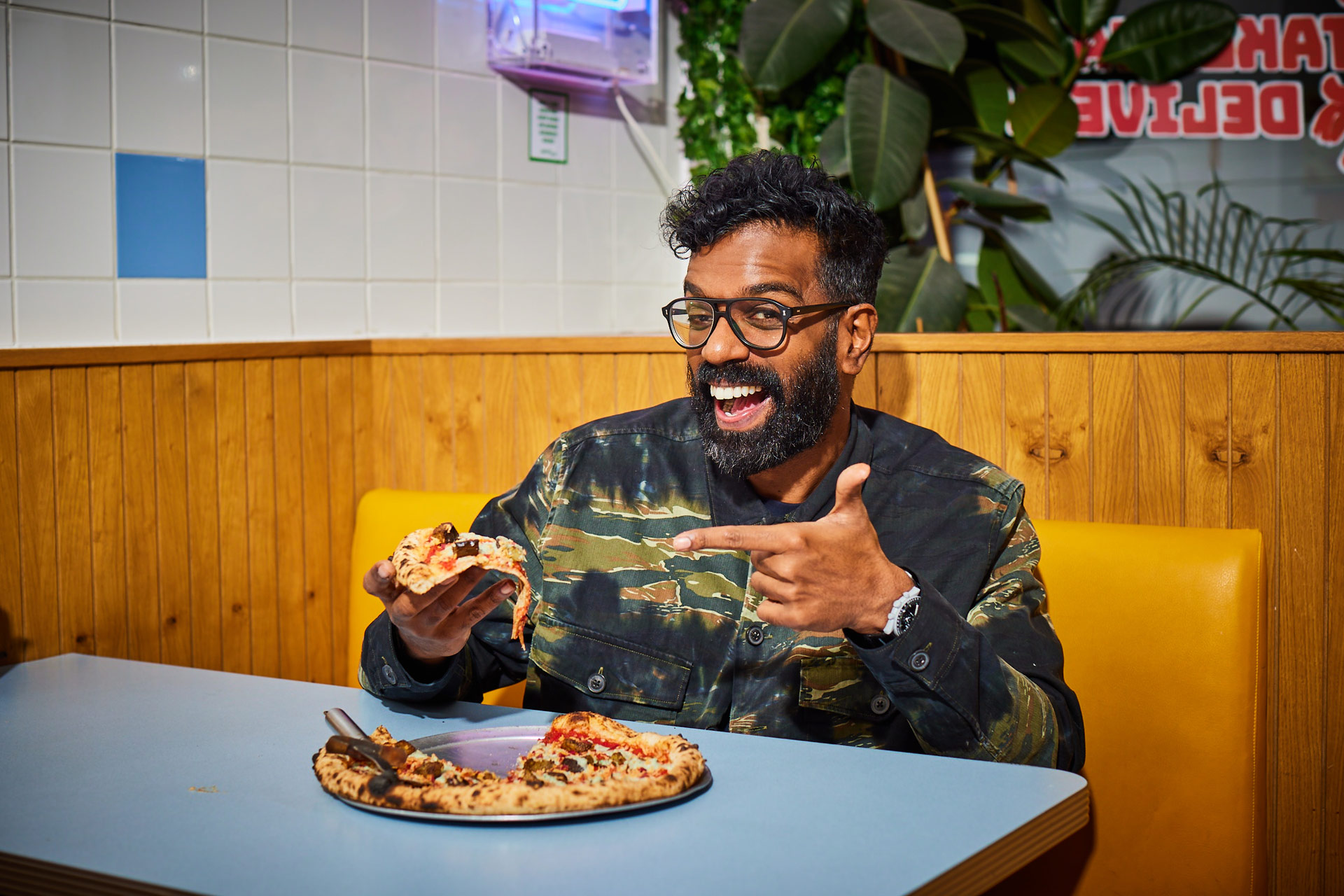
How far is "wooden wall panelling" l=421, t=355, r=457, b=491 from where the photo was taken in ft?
8.69

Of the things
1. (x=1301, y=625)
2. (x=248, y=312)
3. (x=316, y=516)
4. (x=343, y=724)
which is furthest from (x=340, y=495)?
(x=1301, y=625)

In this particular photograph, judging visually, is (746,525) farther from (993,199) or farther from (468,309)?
(993,199)

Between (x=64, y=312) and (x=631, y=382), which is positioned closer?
(x=64, y=312)

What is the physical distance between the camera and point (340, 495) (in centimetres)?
266

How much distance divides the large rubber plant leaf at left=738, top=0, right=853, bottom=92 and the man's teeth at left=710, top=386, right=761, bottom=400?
167 centimetres

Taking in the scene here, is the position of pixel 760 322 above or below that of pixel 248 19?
below

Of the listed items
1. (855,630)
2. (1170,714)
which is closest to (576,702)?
(855,630)

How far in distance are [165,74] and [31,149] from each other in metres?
0.33

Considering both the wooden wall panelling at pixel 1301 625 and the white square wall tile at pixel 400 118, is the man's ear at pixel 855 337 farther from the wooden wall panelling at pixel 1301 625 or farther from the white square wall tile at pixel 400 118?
the white square wall tile at pixel 400 118

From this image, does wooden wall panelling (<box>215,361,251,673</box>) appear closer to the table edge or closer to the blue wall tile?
the blue wall tile

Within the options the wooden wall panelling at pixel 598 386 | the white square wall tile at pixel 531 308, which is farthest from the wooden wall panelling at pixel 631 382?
the white square wall tile at pixel 531 308

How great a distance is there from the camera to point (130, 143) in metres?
2.33

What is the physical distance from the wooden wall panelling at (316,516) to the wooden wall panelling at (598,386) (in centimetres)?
60

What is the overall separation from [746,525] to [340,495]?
1.39 metres
